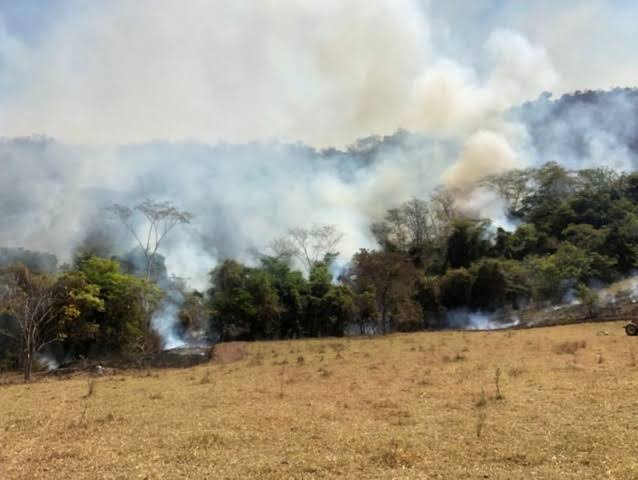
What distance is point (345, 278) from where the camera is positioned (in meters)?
53.1

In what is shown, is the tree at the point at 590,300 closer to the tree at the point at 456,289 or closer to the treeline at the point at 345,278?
the treeline at the point at 345,278

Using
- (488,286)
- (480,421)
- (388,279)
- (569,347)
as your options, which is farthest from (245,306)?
(480,421)

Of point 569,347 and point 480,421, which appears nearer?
point 480,421

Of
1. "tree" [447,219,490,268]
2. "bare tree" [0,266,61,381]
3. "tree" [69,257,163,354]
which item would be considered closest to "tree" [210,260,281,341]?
"tree" [69,257,163,354]

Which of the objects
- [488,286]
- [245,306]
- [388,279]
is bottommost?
[245,306]

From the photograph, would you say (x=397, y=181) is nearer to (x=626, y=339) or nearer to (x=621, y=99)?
(x=621, y=99)

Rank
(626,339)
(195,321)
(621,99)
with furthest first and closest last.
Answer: (621,99), (195,321), (626,339)

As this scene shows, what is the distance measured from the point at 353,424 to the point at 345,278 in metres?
42.9

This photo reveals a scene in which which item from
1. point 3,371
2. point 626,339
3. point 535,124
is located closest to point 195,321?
point 3,371

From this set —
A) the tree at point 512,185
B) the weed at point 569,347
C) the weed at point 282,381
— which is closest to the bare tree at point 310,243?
the tree at point 512,185

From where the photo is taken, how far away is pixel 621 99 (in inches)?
3275

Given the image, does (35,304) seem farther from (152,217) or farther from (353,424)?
(353,424)

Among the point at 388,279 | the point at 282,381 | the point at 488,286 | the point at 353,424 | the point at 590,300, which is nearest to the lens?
the point at 353,424

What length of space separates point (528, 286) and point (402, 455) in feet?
148
